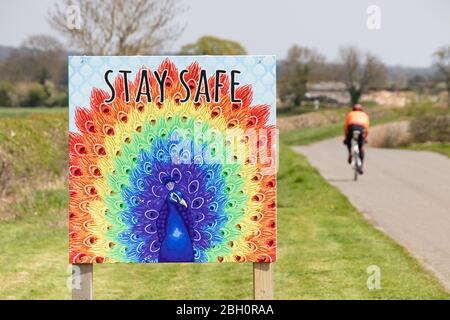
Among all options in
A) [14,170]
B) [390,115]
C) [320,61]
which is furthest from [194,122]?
[320,61]

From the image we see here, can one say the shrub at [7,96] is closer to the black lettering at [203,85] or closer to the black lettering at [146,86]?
the black lettering at [146,86]

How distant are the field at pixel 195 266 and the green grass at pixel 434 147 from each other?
1406 centimetres

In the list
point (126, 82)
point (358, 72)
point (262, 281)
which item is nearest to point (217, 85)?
point (126, 82)

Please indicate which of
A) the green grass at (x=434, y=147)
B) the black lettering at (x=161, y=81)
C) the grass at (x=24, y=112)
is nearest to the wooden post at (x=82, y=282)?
the black lettering at (x=161, y=81)

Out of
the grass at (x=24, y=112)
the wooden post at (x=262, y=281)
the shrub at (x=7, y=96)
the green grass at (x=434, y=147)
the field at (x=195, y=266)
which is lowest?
the field at (x=195, y=266)

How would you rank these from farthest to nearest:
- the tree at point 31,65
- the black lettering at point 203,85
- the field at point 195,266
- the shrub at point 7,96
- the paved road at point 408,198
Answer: the tree at point 31,65, the shrub at point 7,96, the paved road at point 408,198, the field at point 195,266, the black lettering at point 203,85

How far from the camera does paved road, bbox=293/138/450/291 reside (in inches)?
448

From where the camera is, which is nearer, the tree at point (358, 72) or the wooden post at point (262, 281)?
the wooden post at point (262, 281)

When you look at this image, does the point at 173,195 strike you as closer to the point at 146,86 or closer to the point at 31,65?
the point at 146,86

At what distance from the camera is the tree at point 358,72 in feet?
227

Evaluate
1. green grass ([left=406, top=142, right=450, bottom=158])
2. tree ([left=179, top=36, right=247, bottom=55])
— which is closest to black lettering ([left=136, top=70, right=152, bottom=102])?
green grass ([left=406, top=142, right=450, bottom=158])

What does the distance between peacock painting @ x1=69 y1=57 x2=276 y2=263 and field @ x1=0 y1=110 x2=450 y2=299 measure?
264 cm

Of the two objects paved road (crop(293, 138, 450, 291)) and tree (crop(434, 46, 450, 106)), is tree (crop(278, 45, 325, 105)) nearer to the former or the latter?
tree (crop(434, 46, 450, 106))
